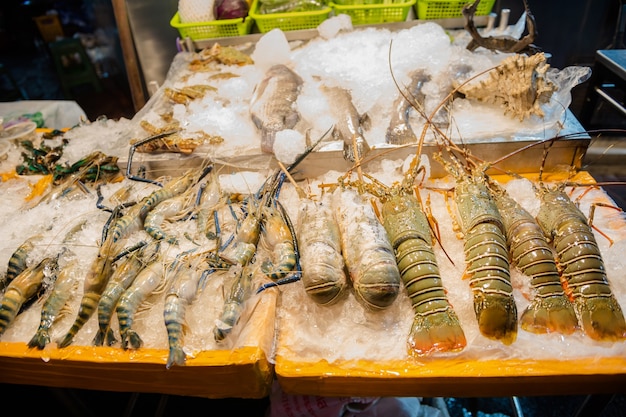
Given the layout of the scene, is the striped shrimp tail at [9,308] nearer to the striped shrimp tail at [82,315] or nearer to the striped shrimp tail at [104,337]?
the striped shrimp tail at [82,315]

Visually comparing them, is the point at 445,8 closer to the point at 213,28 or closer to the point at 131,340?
the point at 213,28

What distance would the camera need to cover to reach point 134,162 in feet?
9.52

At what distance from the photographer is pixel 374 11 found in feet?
13.7

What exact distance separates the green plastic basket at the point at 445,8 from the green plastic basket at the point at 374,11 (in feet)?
0.49

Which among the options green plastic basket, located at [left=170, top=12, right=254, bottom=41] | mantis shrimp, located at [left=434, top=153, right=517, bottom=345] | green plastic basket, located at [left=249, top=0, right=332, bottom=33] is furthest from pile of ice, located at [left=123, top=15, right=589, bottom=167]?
mantis shrimp, located at [left=434, top=153, right=517, bottom=345]

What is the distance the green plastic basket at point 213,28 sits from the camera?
14.0 feet

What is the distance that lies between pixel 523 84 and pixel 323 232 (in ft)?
5.90

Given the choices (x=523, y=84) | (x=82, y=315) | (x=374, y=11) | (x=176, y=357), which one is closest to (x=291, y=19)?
(x=374, y=11)

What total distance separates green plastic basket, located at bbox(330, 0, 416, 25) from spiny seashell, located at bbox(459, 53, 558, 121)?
1.68 meters

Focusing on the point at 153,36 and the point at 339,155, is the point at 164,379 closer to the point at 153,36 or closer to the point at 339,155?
the point at 339,155

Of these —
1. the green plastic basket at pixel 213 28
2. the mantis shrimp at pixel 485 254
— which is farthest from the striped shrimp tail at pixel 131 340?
the green plastic basket at pixel 213 28

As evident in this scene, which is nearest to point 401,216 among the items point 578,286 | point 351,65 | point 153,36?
point 578,286

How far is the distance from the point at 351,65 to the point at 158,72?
10.6 feet

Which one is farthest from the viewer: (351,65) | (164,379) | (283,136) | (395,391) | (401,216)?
(351,65)
